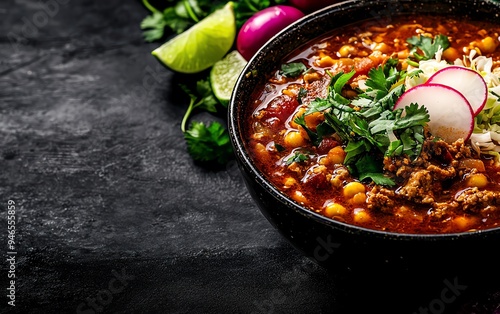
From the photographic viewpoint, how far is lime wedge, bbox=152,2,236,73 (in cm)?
493

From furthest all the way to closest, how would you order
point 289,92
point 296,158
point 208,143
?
point 208,143
point 289,92
point 296,158

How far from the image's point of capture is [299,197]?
10.8ft

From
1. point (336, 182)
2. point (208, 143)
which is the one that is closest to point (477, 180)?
point (336, 182)

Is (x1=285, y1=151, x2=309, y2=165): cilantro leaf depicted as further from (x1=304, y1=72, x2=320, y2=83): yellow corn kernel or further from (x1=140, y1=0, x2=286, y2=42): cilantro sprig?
(x1=140, y1=0, x2=286, y2=42): cilantro sprig

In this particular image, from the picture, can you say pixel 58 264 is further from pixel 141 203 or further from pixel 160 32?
pixel 160 32

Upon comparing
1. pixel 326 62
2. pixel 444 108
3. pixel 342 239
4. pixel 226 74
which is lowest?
pixel 226 74

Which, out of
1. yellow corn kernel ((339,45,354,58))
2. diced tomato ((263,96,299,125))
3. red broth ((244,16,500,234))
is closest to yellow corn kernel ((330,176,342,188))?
red broth ((244,16,500,234))

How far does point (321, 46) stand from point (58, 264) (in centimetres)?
182

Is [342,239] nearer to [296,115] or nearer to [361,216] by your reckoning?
[361,216]

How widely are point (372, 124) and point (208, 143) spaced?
4.41ft

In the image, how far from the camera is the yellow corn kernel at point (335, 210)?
3.22 meters

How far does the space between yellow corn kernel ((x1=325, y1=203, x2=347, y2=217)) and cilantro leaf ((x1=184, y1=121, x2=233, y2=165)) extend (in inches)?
53.6

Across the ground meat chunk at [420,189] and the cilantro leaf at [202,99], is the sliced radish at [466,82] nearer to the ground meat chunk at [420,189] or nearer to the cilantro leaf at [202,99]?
the ground meat chunk at [420,189]

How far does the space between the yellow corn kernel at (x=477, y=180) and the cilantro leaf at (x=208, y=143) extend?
163cm
